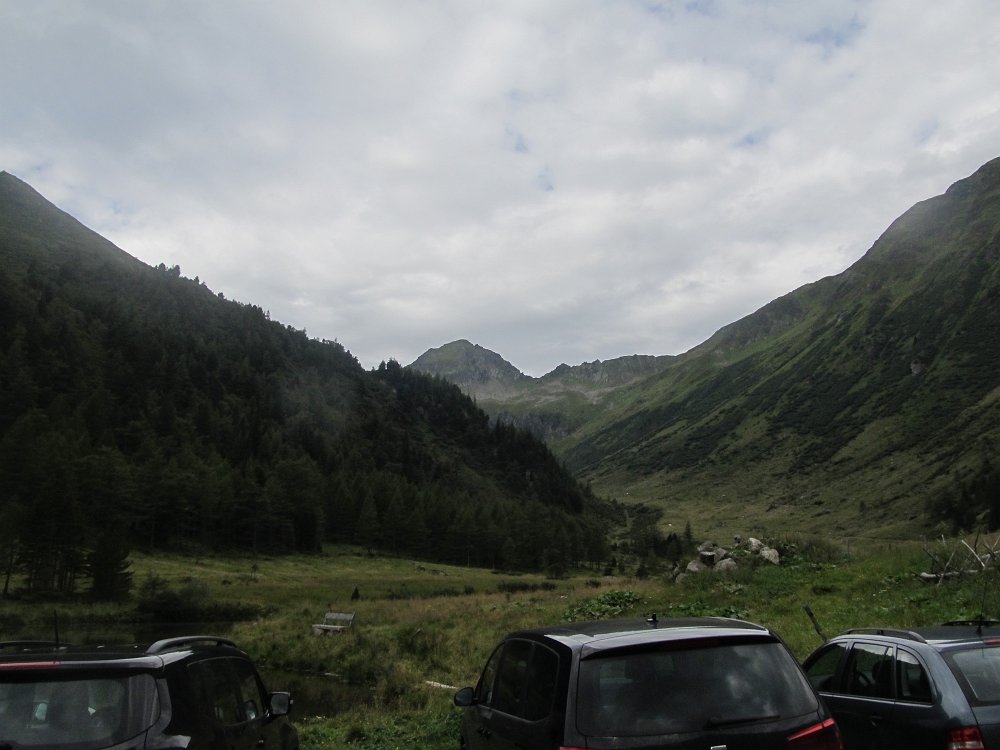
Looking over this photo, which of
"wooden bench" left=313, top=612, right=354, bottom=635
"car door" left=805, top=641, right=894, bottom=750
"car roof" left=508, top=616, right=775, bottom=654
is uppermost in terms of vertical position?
"car roof" left=508, top=616, right=775, bottom=654

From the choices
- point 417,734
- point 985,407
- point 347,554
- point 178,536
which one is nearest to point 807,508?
point 985,407

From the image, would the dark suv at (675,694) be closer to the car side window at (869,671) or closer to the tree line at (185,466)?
the car side window at (869,671)

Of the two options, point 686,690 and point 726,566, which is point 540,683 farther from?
point 726,566

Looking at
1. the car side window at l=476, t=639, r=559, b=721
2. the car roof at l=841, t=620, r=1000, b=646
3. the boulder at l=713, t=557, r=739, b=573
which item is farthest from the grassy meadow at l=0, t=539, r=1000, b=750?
the car roof at l=841, t=620, r=1000, b=646

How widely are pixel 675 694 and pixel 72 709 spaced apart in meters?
4.47

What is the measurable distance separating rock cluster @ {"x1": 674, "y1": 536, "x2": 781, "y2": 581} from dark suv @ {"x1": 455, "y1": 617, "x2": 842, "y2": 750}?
25.6 meters

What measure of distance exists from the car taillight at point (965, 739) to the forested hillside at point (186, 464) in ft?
199

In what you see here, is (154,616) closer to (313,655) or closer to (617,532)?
(313,655)

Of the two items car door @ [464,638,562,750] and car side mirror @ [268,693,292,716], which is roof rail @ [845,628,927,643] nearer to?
car door @ [464,638,562,750]

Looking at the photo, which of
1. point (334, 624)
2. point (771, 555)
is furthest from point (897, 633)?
point (334, 624)

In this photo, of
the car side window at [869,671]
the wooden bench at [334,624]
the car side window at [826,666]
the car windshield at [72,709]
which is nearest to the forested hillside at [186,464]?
the wooden bench at [334,624]

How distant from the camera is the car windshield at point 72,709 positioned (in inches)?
201

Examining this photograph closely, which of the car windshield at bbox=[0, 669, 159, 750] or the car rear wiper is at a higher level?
the car windshield at bbox=[0, 669, 159, 750]

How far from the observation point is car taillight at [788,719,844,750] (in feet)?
17.7
